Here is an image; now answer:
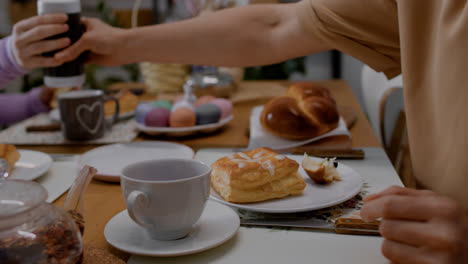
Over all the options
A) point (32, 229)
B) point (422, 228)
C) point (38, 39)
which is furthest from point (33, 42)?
point (422, 228)

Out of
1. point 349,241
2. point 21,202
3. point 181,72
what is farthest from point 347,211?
point 181,72

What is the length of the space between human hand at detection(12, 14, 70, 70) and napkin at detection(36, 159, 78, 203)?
0.94 feet

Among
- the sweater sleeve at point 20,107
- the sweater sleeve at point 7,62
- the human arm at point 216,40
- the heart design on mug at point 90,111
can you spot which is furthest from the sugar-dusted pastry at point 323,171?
the sweater sleeve at point 20,107

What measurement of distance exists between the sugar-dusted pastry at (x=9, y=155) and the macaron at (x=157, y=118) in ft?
1.21

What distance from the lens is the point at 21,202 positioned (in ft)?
1.41

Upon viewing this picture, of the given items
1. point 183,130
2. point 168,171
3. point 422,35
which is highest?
point 422,35

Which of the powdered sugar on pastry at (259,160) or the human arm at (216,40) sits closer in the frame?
the powdered sugar on pastry at (259,160)

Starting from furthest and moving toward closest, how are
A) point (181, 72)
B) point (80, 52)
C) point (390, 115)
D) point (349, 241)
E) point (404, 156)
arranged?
point (181, 72) → point (390, 115) → point (404, 156) → point (80, 52) → point (349, 241)

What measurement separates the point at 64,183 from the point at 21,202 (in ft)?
1.33

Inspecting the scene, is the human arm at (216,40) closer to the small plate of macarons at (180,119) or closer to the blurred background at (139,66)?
the small plate of macarons at (180,119)

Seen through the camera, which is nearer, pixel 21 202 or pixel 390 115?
pixel 21 202

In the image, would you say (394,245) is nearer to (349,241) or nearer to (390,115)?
(349,241)

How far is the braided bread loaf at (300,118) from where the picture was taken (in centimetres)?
101

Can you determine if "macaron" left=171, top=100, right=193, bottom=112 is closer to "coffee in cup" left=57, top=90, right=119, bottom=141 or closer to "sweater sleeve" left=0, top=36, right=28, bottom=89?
"coffee in cup" left=57, top=90, right=119, bottom=141
